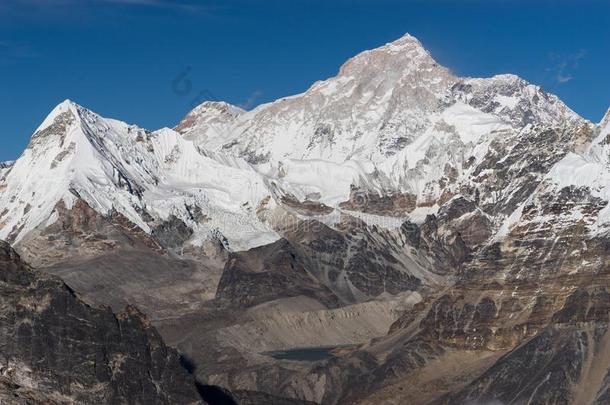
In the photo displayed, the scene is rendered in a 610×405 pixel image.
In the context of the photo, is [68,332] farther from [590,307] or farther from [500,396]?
[590,307]

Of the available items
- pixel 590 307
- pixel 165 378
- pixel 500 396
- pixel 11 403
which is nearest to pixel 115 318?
pixel 165 378

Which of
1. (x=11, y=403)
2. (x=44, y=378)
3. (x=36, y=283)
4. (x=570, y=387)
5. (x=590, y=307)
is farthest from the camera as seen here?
(x=590, y=307)

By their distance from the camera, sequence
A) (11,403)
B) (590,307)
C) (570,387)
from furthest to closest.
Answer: (590,307) < (570,387) < (11,403)

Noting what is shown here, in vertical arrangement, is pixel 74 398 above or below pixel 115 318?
below

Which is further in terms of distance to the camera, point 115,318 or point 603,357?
point 603,357

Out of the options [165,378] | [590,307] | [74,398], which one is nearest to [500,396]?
[590,307]

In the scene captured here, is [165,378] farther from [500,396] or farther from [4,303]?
[500,396]
